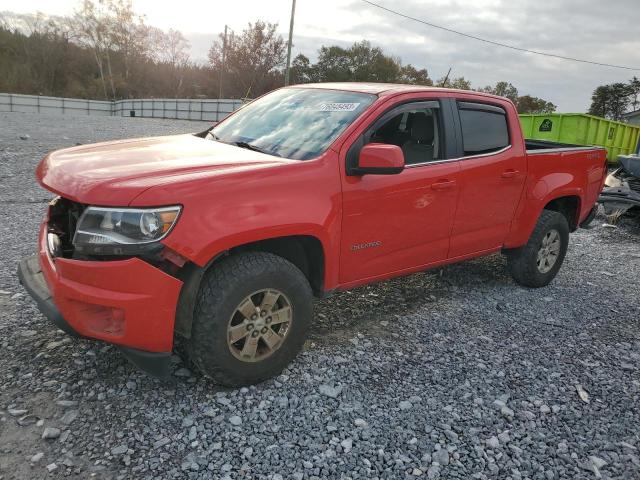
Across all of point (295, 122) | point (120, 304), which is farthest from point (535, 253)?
point (120, 304)

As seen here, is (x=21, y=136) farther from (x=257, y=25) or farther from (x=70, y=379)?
(x=257, y=25)

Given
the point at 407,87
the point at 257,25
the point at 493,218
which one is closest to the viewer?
the point at 407,87

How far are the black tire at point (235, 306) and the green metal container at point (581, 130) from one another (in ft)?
42.9

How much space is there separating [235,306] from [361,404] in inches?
37.6

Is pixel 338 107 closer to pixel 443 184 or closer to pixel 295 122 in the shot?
pixel 295 122

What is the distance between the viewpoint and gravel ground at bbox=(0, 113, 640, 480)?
2480mm

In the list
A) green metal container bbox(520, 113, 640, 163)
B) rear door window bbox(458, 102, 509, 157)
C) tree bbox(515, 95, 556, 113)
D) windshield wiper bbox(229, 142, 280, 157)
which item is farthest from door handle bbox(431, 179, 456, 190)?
tree bbox(515, 95, 556, 113)

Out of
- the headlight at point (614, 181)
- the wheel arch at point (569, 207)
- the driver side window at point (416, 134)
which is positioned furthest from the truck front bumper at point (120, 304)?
the headlight at point (614, 181)

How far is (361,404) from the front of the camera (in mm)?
2988

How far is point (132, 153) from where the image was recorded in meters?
3.16

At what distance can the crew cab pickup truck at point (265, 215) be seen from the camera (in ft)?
8.23

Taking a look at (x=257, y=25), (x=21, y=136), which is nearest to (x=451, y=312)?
(x=21, y=136)

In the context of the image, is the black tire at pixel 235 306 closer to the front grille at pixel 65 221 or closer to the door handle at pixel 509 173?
the front grille at pixel 65 221

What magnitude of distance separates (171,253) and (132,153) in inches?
38.4
